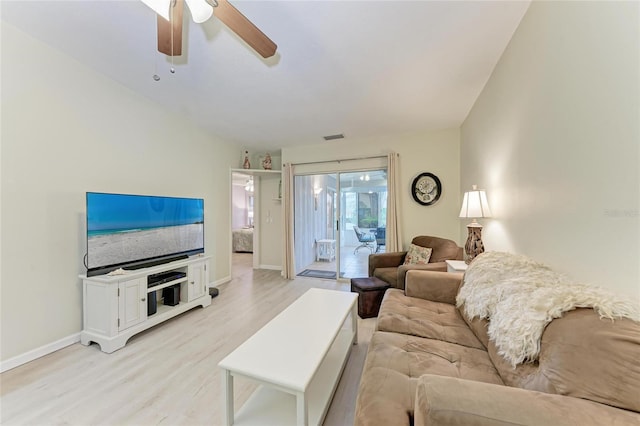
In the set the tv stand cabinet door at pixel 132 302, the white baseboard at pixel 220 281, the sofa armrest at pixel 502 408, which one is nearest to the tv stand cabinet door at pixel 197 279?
the tv stand cabinet door at pixel 132 302

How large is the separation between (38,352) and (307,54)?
3282mm

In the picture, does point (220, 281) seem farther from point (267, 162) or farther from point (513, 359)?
point (513, 359)

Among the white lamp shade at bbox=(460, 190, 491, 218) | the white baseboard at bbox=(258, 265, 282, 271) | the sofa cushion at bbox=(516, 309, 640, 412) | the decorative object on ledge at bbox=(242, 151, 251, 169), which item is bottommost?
the white baseboard at bbox=(258, 265, 282, 271)

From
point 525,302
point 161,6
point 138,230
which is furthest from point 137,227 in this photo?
point 525,302

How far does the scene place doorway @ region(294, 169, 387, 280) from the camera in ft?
14.1

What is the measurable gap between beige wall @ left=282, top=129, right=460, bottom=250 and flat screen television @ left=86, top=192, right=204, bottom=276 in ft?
9.01

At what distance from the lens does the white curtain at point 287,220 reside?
4.50 metres

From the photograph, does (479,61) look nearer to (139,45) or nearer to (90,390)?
(139,45)

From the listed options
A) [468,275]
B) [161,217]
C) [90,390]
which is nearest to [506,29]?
[468,275]

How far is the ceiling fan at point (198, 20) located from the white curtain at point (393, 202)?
2776 millimetres

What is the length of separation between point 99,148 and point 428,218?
13.9 feet

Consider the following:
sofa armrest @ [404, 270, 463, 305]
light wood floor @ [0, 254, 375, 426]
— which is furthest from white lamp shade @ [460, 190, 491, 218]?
light wood floor @ [0, 254, 375, 426]

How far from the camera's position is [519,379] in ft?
3.25

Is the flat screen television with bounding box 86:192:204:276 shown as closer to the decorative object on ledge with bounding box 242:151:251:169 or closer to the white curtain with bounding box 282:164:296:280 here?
the decorative object on ledge with bounding box 242:151:251:169
